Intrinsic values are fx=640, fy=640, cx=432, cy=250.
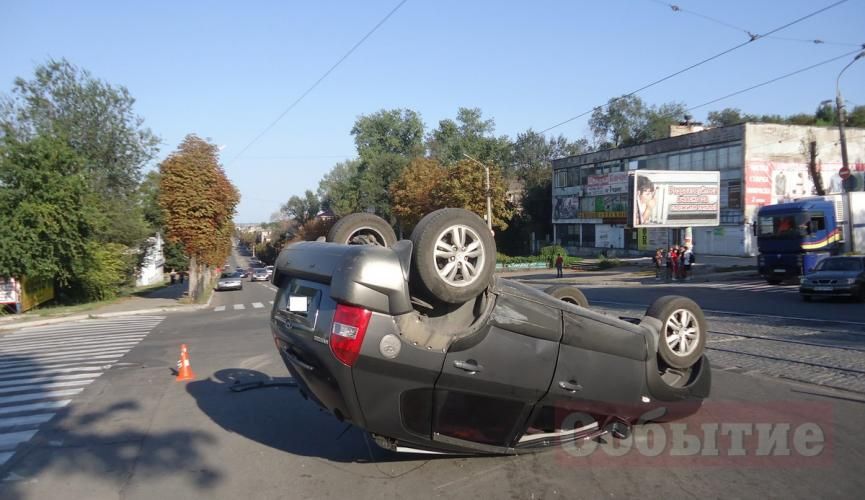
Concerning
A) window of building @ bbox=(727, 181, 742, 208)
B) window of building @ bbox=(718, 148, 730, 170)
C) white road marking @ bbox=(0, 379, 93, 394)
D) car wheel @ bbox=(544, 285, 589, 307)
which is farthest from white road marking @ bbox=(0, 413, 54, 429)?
window of building @ bbox=(718, 148, 730, 170)

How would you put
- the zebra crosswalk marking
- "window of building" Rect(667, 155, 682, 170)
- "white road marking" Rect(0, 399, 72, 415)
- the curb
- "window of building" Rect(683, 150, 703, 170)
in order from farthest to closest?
"window of building" Rect(667, 155, 682, 170)
"window of building" Rect(683, 150, 703, 170)
the curb
"white road marking" Rect(0, 399, 72, 415)
the zebra crosswalk marking

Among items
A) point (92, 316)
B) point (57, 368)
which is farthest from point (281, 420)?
point (92, 316)

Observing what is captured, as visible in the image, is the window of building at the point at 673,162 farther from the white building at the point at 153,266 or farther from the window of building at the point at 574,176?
the white building at the point at 153,266

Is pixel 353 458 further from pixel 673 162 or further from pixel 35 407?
pixel 673 162

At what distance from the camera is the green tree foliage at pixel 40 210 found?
2564cm

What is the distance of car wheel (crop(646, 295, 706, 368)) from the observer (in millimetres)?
5883

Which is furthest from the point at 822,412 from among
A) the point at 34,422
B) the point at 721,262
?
the point at 721,262

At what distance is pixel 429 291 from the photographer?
422cm

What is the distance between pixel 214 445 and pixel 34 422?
2.81m

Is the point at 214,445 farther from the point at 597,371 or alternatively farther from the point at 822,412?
the point at 822,412

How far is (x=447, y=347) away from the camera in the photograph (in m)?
4.41

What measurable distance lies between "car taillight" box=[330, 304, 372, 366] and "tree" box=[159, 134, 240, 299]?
27867 millimetres

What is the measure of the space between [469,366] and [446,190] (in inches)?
1945

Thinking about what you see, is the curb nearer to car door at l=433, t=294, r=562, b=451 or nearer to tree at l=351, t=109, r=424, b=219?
car door at l=433, t=294, r=562, b=451
